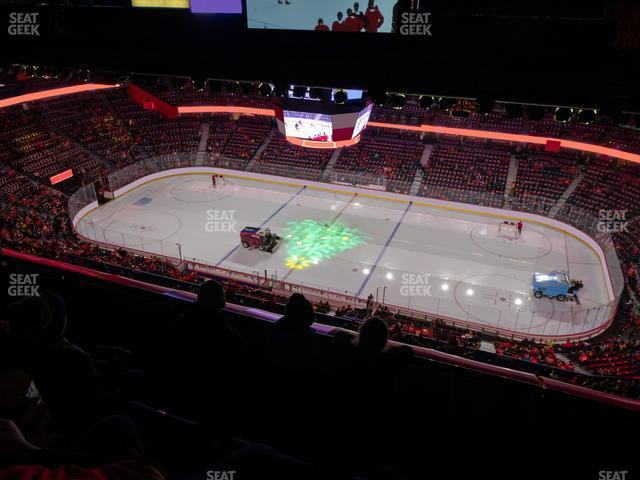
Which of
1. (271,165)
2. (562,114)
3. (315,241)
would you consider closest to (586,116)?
(562,114)

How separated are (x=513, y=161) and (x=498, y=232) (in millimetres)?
6766

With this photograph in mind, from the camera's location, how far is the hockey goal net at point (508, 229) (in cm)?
2247

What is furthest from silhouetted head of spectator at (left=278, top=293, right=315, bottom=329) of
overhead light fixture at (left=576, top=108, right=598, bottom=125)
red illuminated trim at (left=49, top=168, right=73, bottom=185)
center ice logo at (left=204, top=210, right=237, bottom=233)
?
red illuminated trim at (left=49, top=168, right=73, bottom=185)

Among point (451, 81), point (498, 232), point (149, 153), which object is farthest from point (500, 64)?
point (149, 153)

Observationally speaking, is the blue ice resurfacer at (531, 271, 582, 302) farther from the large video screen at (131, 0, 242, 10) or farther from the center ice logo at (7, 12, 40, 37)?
the center ice logo at (7, 12, 40, 37)

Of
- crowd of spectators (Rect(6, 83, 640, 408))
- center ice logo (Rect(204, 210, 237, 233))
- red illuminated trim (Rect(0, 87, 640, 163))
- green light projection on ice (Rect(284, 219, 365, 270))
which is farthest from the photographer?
red illuminated trim (Rect(0, 87, 640, 163))

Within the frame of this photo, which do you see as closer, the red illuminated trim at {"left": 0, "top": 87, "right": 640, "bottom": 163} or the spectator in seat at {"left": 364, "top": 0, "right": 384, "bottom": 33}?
the spectator in seat at {"left": 364, "top": 0, "right": 384, "bottom": 33}

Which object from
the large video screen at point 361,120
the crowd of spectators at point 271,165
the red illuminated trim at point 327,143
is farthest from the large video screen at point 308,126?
the crowd of spectators at point 271,165

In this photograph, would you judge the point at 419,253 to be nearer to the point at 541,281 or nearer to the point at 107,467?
the point at 541,281

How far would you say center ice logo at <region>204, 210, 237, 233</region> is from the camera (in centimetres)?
2270

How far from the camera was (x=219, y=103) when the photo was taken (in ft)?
110

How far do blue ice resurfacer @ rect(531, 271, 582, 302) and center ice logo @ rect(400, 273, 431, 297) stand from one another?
4092 mm

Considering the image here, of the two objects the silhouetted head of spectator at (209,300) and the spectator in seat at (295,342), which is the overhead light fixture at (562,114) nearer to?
the spectator in seat at (295,342)

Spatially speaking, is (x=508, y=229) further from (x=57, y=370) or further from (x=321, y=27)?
(x=57, y=370)
